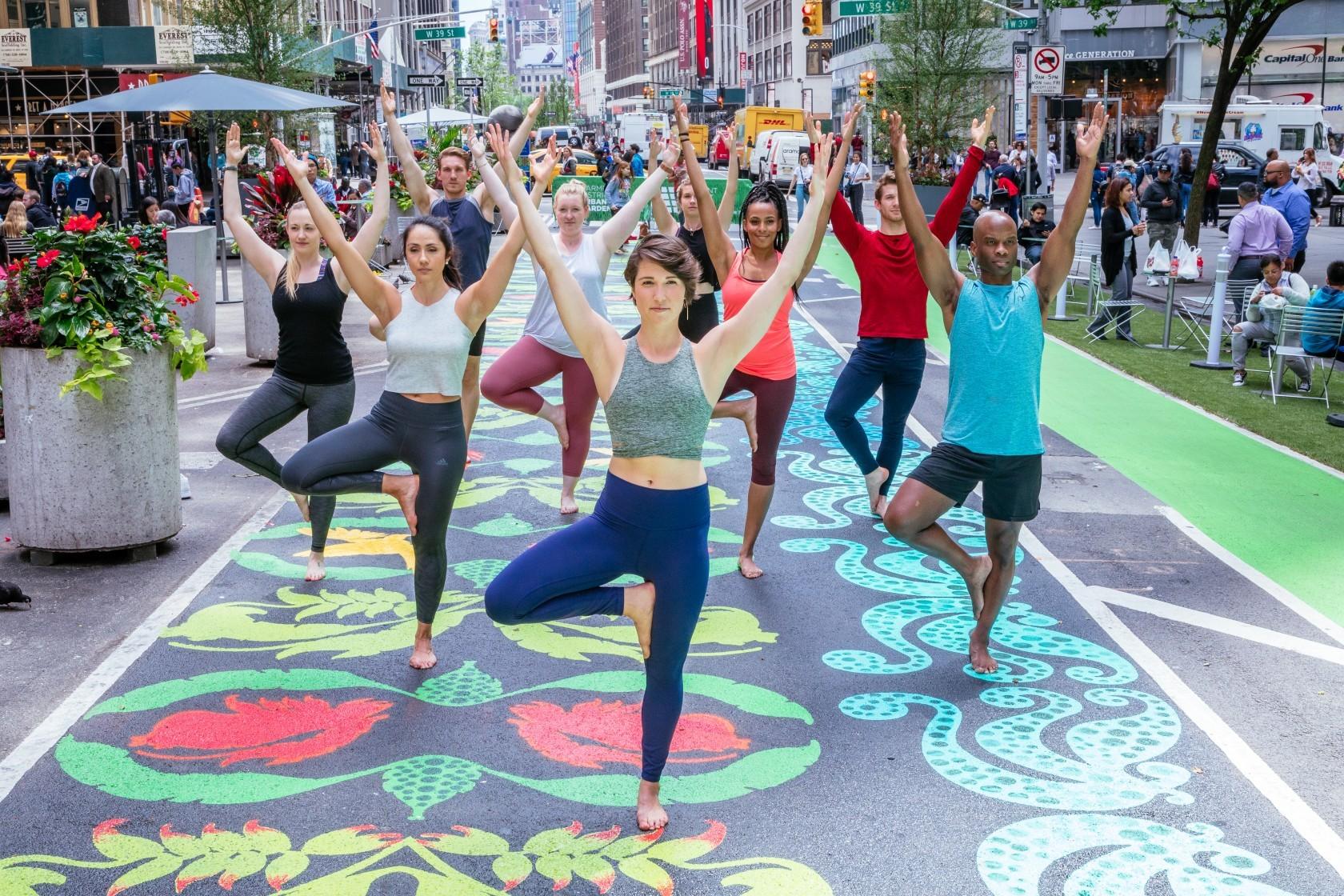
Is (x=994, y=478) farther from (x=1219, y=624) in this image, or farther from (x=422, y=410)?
(x=422, y=410)

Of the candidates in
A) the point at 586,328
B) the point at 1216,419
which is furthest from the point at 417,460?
the point at 1216,419

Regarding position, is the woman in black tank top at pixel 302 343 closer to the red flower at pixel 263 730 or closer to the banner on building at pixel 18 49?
the red flower at pixel 263 730

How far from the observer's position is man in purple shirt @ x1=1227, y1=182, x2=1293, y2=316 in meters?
16.0

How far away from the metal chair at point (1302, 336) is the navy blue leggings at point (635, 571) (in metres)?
9.71

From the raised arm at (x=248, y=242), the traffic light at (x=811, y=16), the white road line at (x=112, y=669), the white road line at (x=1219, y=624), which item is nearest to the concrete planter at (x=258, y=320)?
the white road line at (x=112, y=669)

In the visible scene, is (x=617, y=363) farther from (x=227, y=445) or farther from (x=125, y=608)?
(x=125, y=608)

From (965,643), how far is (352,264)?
3.39 meters

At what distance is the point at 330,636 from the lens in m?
6.52

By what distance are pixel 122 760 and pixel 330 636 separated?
1.49m

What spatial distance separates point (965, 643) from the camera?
21.4 ft

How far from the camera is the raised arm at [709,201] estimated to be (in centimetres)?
690

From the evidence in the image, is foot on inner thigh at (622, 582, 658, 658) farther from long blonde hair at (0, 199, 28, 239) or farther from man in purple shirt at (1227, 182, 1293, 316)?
long blonde hair at (0, 199, 28, 239)

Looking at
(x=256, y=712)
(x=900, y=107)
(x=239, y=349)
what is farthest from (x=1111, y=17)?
(x=256, y=712)

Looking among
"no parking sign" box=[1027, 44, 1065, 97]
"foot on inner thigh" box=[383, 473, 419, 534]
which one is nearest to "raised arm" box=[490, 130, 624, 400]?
"foot on inner thigh" box=[383, 473, 419, 534]
